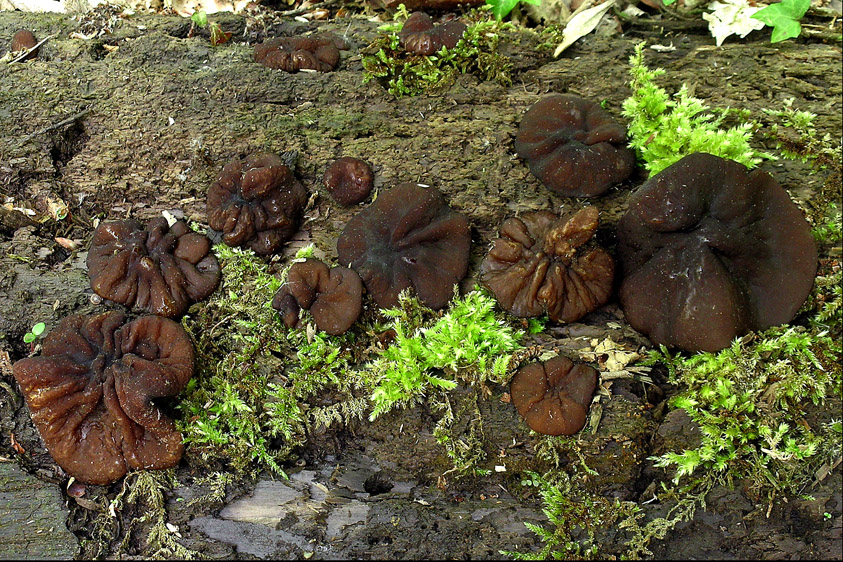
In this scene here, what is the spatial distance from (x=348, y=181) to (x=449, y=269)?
A: 3.15 feet

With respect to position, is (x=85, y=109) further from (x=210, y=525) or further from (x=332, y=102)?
(x=210, y=525)

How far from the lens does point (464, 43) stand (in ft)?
12.3

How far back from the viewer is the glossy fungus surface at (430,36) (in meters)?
3.75

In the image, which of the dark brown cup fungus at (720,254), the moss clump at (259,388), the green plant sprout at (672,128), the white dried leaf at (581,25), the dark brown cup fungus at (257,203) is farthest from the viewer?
the white dried leaf at (581,25)

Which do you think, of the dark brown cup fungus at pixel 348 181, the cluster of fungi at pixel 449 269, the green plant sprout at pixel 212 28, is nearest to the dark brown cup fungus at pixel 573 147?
the cluster of fungi at pixel 449 269

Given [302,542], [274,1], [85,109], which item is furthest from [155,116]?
[302,542]

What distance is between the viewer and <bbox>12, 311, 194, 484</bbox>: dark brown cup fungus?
3.05 metres

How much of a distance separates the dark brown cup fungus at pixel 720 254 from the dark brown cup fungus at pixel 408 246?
117cm

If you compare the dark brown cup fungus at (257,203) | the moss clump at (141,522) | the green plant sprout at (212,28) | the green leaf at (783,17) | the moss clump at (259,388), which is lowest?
the moss clump at (141,522)

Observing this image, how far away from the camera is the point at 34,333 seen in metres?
3.35

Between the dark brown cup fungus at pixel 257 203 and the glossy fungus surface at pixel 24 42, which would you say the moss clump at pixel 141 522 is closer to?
the dark brown cup fungus at pixel 257 203

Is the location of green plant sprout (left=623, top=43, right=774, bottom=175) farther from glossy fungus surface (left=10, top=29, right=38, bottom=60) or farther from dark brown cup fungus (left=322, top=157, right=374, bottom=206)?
glossy fungus surface (left=10, top=29, right=38, bottom=60)

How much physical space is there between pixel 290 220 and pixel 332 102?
100cm

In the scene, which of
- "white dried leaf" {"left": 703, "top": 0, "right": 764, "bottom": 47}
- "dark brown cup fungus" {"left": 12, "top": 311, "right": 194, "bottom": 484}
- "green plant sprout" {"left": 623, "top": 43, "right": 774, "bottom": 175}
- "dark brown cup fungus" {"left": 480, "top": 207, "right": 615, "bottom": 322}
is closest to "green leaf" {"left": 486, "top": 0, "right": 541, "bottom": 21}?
"green plant sprout" {"left": 623, "top": 43, "right": 774, "bottom": 175}
